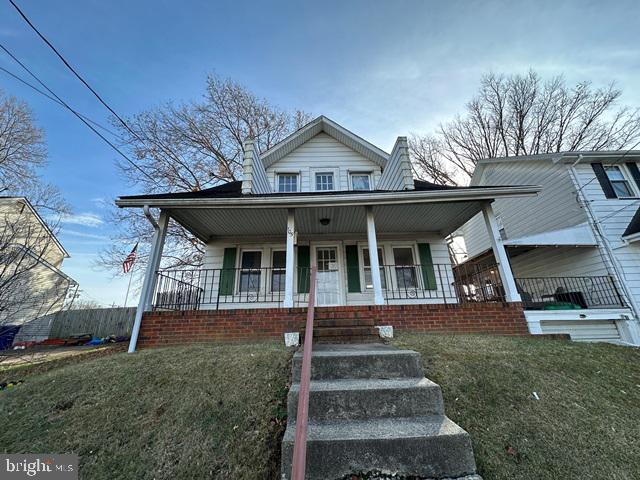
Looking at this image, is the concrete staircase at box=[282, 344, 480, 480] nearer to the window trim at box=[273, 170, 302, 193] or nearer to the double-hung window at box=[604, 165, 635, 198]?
the window trim at box=[273, 170, 302, 193]

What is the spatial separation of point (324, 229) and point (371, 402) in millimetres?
5393

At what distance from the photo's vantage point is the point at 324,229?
23.8ft

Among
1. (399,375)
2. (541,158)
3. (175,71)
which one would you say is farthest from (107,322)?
(541,158)

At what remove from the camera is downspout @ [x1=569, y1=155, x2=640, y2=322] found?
636 cm

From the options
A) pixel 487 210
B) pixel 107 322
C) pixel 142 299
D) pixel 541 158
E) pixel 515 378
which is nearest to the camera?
pixel 515 378

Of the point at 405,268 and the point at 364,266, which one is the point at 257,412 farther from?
the point at 405,268

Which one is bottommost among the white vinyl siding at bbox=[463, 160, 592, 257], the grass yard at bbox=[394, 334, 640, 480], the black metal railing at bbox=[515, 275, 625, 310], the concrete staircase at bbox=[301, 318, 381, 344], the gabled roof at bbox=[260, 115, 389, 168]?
the grass yard at bbox=[394, 334, 640, 480]

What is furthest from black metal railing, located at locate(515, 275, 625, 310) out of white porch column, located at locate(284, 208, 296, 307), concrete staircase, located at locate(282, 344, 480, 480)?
white porch column, located at locate(284, 208, 296, 307)

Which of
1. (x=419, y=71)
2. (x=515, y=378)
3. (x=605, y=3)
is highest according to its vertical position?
(x=605, y=3)

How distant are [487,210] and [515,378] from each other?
161 inches

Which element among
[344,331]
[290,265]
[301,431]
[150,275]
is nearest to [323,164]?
[290,265]

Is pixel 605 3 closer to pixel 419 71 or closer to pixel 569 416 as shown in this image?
pixel 419 71

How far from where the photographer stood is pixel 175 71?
848cm

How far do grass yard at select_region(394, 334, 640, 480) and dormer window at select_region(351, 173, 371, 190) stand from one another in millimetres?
5733
